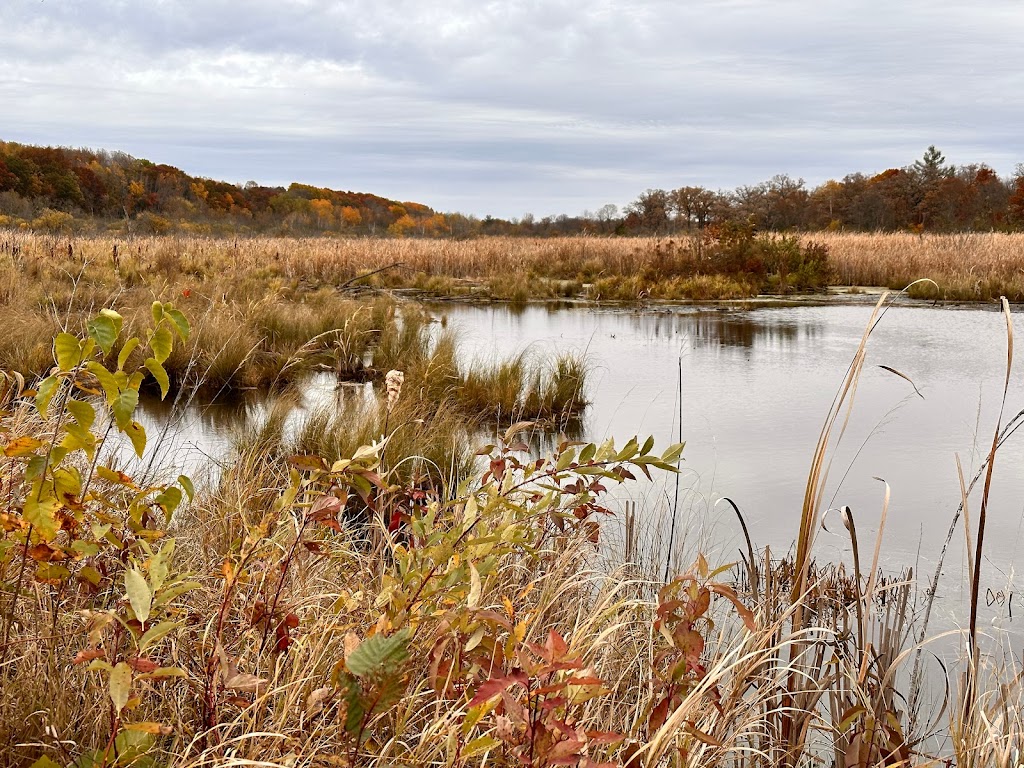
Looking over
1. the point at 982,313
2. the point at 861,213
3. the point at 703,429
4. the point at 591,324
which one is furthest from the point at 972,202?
the point at 703,429

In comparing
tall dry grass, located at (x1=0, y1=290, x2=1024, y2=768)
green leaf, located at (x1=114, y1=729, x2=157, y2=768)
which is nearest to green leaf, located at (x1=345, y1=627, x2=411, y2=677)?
tall dry grass, located at (x1=0, y1=290, x2=1024, y2=768)

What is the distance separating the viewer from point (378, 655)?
981mm

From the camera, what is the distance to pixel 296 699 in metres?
1.50

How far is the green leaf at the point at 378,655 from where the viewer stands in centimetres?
98

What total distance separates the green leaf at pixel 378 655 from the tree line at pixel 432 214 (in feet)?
109

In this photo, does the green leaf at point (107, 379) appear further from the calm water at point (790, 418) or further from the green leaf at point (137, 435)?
the calm water at point (790, 418)

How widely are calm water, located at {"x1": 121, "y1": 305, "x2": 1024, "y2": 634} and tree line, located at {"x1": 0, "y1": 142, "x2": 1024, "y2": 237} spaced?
2574 cm

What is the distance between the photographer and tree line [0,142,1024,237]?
38281 millimetres

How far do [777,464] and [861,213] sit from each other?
154 feet

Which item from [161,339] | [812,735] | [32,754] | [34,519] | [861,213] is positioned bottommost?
[812,735]

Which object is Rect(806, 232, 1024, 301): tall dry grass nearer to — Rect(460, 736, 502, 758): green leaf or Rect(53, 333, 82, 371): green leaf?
Rect(460, 736, 502, 758): green leaf

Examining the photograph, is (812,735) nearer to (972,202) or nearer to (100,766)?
(100,766)

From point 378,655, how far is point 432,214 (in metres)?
57.7

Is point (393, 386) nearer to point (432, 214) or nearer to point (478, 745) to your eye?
point (478, 745)
